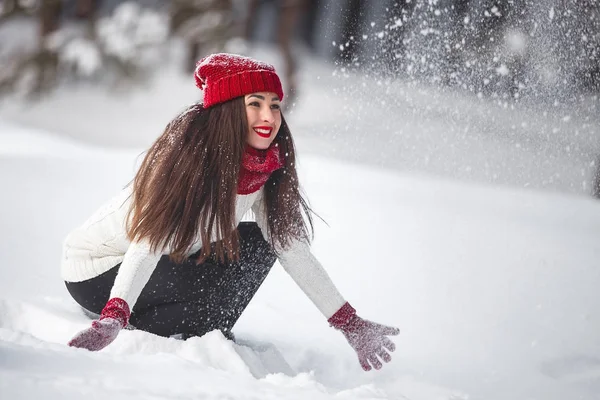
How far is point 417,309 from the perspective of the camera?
2.61 metres

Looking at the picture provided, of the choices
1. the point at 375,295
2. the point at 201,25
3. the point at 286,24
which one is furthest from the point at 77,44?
the point at 375,295

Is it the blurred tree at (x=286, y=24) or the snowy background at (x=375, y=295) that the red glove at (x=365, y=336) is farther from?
the blurred tree at (x=286, y=24)

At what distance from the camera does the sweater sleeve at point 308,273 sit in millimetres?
1791

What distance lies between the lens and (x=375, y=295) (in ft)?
8.81

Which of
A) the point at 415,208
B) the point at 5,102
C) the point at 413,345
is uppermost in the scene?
the point at 5,102

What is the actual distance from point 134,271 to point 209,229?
193mm

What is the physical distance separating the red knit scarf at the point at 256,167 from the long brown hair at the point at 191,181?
0.10 feet

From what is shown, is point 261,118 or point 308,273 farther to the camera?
point 308,273

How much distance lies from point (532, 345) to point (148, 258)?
136 cm

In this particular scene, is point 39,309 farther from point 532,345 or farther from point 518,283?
point 518,283

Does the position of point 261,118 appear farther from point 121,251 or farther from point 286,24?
point 286,24

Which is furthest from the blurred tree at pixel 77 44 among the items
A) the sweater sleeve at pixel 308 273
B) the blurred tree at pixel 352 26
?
the sweater sleeve at pixel 308 273

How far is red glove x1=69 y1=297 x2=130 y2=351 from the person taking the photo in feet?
4.61

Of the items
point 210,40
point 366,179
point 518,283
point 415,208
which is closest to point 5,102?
point 210,40
